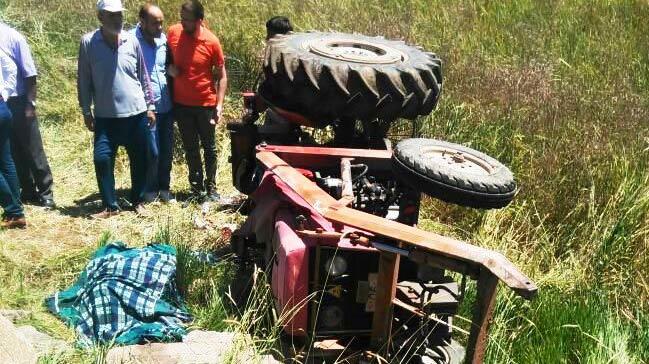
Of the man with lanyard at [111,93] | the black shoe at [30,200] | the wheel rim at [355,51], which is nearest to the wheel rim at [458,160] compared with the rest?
the wheel rim at [355,51]

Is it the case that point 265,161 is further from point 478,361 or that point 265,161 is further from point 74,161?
point 74,161

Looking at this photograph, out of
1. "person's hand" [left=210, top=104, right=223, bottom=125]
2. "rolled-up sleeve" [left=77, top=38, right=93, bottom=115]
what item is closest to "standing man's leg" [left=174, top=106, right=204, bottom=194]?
"person's hand" [left=210, top=104, right=223, bottom=125]

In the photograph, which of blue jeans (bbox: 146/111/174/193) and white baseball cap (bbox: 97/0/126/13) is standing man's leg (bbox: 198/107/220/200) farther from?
white baseball cap (bbox: 97/0/126/13)

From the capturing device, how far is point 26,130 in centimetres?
584

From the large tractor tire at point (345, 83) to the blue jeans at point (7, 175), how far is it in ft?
6.78

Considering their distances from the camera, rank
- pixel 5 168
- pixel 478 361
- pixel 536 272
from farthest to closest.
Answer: pixel 5 168
pixel 536 272
pixel 478 361

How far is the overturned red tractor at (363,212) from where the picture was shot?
3.10 metres

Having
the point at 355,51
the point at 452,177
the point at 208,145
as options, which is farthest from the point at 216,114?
the point at 452,177

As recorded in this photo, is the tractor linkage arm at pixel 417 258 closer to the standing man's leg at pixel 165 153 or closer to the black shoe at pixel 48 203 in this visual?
the standing man's leg at pixel 165 153

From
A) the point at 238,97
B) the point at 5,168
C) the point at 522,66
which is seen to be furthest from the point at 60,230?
the point at 522,66

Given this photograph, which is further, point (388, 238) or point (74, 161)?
point (74, 161)

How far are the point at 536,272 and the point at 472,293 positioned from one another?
2.41ft

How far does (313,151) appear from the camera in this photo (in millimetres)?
4160

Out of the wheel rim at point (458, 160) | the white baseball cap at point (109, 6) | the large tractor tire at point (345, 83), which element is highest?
the white baseball cap at point (109, 6)
